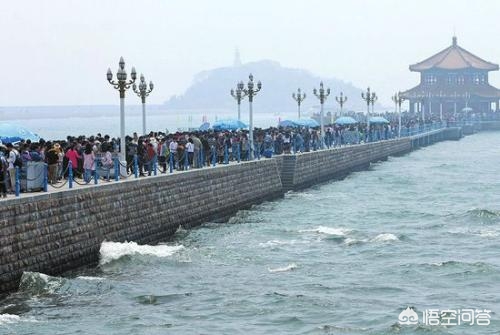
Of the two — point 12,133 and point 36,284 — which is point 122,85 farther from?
point 36,284

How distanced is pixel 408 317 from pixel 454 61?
123 metres

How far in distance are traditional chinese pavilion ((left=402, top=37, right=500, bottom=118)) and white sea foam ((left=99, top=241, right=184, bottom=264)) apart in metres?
109

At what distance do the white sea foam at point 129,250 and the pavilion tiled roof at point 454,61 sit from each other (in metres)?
112

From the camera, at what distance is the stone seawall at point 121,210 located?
877 inches

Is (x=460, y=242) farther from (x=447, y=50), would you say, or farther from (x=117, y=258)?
(x=447, y=50)

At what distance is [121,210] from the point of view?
27750mm

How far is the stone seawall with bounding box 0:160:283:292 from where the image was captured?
2216 centimetres

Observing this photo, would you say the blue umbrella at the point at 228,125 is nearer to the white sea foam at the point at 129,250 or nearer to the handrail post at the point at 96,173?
the white sea foam at the point at 129,250

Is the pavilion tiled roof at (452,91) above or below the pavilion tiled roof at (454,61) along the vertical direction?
below

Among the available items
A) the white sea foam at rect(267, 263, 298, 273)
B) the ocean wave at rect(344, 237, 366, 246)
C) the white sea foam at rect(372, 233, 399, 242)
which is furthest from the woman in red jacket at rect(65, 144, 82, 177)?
the white sea foam at rect(372, 233, 399, 242)

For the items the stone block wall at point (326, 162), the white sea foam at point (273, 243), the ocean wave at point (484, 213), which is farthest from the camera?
the stone block wall at point (326, 162)

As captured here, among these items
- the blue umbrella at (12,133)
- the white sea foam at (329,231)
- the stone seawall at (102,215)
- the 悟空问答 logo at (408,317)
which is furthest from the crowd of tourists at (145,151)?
the 悟空问答 logo at (408,317)

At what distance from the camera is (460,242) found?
101 feet

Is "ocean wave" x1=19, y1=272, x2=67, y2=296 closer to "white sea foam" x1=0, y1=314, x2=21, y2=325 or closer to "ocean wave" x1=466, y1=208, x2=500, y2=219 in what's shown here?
"white sea foam" x1=0, y1=314, x2=21, y2=325
